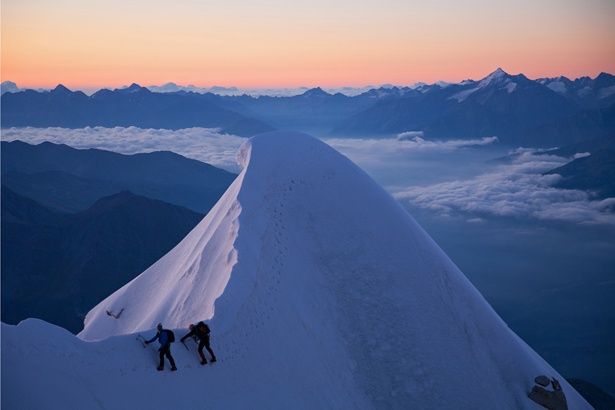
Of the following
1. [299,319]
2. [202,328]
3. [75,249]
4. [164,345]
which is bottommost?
[75,249]

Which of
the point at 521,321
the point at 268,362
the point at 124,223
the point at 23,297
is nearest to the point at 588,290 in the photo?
the point at 521,321

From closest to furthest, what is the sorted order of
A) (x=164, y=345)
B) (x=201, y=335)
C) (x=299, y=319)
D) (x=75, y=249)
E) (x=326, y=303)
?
1. (x=164, y=345)
2. (x=201, y=335)
3. (x=299, y=319)
4. (x=326, y=303)
5. (x=75, y=249)

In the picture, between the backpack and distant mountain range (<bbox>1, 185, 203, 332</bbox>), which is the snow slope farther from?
distant mountain range (<bbox>1, 185, 203, 332</bbox>)

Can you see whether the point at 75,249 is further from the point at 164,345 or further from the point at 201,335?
the point at 164,345

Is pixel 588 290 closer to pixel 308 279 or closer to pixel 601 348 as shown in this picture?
pixel 601 348

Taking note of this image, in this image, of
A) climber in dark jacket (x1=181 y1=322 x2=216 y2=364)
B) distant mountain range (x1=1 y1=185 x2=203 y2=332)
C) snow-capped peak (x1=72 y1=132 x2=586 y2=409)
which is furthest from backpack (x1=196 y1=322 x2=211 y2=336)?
distant mountain range (x1=1 y1=185 x2=203 y2=332)

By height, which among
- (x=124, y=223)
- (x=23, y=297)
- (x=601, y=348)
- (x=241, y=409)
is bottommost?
(x=601, y=348)

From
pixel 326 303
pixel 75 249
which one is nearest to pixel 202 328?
pixel 326 303
